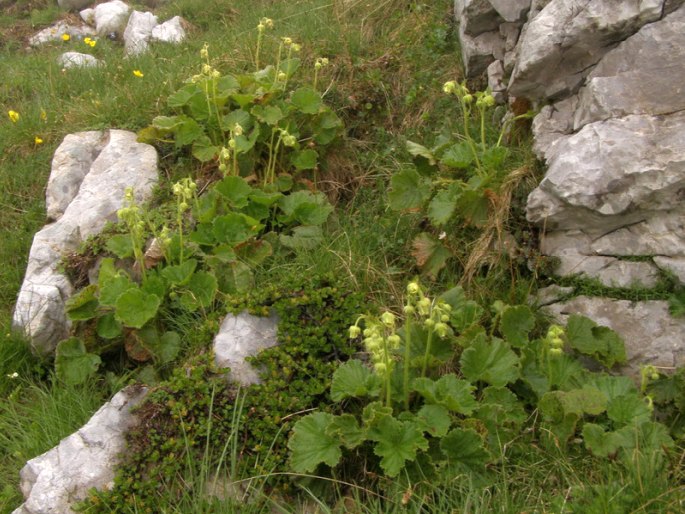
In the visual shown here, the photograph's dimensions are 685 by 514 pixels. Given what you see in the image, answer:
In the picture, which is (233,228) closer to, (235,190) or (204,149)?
(235,190)

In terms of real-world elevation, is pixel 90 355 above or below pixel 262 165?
below

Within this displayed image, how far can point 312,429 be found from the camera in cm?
297

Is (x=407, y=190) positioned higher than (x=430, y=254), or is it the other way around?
(x=407, y=190)

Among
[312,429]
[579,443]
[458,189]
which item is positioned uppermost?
[458,189]

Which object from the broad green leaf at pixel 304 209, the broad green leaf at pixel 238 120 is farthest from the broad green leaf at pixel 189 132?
the broad green leaf at pixel 304 209

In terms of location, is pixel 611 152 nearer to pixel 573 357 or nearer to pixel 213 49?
pixel 573 357

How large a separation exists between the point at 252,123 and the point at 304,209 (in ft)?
2.54

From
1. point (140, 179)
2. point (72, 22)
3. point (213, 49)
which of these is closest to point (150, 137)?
point (140, 179)

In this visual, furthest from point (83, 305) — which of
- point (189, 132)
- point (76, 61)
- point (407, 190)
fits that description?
point (76, 61)

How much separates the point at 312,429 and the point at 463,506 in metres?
0.67

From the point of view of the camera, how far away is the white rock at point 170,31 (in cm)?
763

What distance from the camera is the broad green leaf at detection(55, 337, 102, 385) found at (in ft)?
12.4

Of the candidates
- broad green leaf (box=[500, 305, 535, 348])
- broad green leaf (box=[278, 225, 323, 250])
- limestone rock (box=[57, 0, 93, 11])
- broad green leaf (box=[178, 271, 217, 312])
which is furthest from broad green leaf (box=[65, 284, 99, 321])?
limestone rock (box=[57, 0, 93, 11])

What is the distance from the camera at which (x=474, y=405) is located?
2.99m
